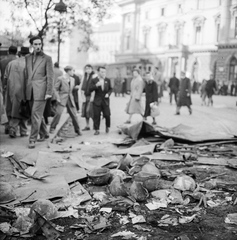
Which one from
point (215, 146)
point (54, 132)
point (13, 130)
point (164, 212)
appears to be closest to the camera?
point (164, 212)

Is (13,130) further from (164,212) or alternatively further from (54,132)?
(164,212)

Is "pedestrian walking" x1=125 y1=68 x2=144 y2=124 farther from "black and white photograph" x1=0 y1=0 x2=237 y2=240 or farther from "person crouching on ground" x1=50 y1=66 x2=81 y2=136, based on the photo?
"person crouching on ground" x1=50 y1=66 x2=81 y2=136

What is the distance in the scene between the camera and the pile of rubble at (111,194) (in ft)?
10.7

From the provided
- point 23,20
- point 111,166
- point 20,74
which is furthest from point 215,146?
point 23,20

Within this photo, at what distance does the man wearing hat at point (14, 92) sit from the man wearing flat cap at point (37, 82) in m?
0.63

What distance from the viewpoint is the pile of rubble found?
10.7 ft

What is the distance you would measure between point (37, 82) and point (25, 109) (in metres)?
0.96

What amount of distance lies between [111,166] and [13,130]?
3.39m

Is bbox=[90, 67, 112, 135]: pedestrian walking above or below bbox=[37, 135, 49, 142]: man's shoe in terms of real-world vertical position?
above

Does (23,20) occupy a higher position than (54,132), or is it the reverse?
(23,20)

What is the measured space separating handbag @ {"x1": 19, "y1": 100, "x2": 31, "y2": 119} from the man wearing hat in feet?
0.26

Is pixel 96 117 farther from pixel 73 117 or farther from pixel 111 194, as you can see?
pixel 111 194

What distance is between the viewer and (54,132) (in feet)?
29.6

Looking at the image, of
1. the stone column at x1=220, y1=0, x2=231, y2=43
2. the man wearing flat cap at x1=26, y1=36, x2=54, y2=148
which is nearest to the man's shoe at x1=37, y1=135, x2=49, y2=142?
the man wearing flat cap at x1=26, y1=36, x2=54, y2=148
